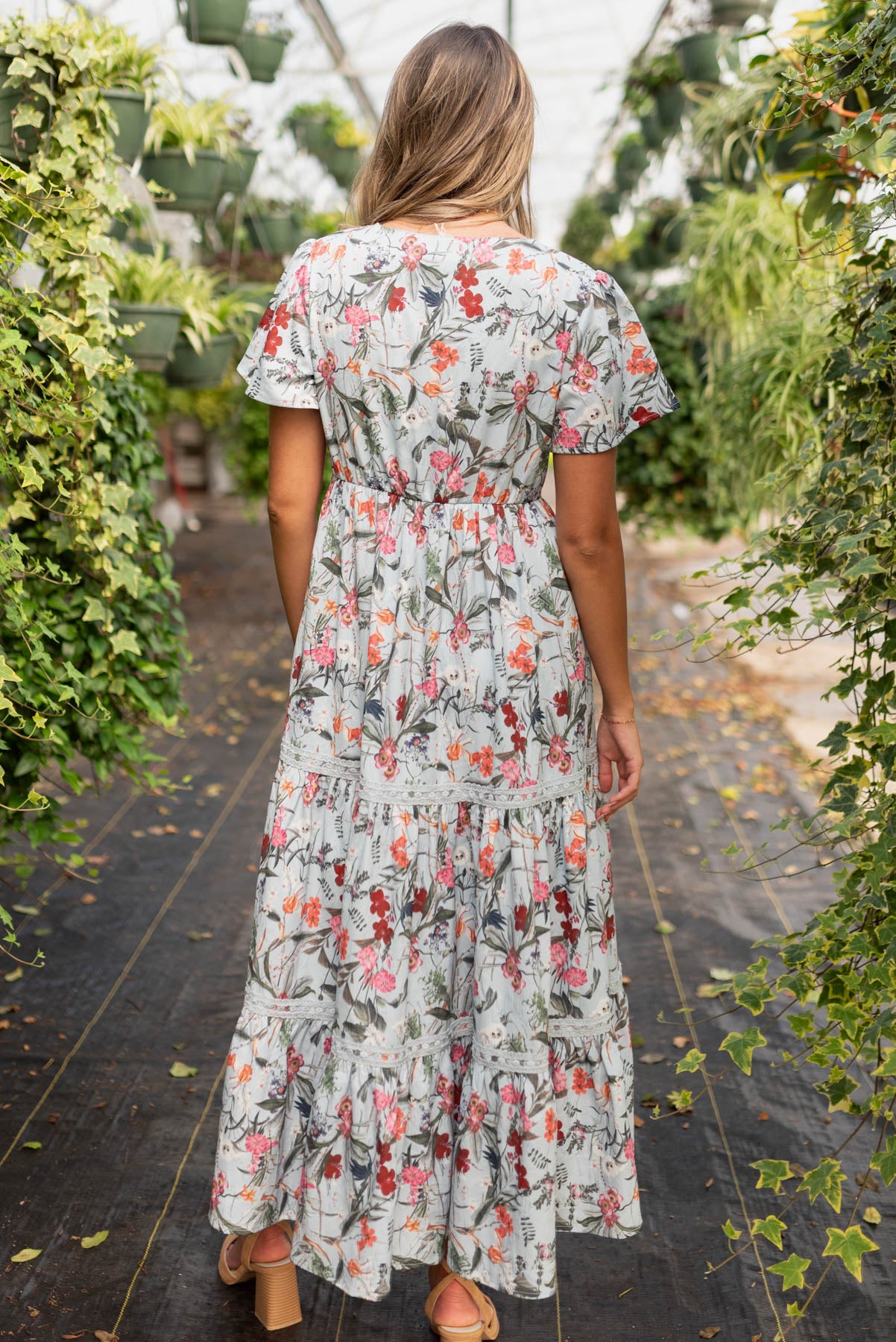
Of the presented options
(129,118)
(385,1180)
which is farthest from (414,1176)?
(129,118)

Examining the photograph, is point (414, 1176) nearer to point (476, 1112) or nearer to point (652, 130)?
point (476, 1112)

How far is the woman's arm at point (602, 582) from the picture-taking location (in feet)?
4.98

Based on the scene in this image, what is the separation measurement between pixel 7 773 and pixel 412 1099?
104cm

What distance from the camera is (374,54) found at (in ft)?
31.1

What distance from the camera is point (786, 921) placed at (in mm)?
3039

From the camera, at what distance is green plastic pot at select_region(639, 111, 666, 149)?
636cm

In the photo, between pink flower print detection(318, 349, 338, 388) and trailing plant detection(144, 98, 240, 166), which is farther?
trailing plant detection(144, 98, 240, 166)

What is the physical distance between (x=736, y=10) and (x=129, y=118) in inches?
121

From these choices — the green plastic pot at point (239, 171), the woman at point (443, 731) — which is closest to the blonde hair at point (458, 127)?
the woman at point (443, 731)

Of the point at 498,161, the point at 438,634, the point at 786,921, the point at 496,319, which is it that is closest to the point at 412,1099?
the point at 438,634

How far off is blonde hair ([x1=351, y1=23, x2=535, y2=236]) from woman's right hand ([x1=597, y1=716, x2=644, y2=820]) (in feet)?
2.22

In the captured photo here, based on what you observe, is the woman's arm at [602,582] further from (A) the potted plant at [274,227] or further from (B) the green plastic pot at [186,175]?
(A) the potted plant at [274,227]

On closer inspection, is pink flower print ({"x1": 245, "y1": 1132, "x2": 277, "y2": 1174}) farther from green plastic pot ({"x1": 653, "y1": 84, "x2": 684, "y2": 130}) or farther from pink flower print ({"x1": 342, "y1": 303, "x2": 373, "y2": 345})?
green plastic pot ({"x1": 653, "y1": 84, "x2": 684, "y2": 130})

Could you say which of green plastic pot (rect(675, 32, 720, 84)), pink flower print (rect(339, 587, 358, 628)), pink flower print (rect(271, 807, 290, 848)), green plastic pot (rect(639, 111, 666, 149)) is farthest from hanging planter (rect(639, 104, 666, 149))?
pink flower print (rect(271, 807, 290, 848))
